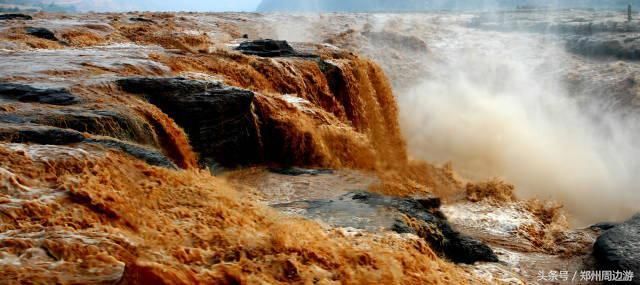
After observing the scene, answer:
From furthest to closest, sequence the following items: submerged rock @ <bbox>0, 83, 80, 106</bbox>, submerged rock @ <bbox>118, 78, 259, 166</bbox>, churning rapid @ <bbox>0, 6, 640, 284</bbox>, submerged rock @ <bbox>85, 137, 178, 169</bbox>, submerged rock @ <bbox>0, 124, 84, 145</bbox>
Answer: submerged rock @ <bbox>118, 78, 259, 166</bbox> → submerged rock @ <bbox>0, 83, 80, 106</bbox> → submerged rock @ <bbox>85, 137, 178, 169</bbox> → submerged rock @ <bbox>0, 124, 84, 145</bbox> → churning rapid @ <bbox>0, 6, 640, 284</bbox>

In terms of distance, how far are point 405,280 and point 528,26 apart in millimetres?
36414

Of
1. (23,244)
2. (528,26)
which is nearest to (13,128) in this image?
(23,244)

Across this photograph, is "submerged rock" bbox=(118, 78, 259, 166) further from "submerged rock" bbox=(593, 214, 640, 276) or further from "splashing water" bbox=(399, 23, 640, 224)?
"splashing water" bbox=(399, 23, 640, 224)

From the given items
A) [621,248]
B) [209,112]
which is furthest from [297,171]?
[621,248]

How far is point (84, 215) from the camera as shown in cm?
492

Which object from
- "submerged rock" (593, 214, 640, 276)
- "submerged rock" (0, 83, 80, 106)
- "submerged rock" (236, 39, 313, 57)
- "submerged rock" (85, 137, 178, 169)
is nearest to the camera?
"submerged rock" (85, 137, 178, 169)

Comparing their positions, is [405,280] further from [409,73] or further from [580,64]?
[580,64]

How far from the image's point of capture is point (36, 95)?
8.02 m

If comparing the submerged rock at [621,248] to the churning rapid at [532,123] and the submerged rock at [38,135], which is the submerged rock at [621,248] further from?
the submerged rock at [38,135]

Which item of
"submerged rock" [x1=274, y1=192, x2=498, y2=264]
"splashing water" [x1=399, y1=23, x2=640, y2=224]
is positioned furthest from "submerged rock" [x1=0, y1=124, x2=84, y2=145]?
"splashing water" [x1=399, y1=23, x2=640, y2=224]

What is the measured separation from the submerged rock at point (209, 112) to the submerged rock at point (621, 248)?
229 inches

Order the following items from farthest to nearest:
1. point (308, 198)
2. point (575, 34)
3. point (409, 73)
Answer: point (575, 34) → point (409, 73) → point (308, 198)

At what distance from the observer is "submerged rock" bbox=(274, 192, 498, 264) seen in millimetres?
6543

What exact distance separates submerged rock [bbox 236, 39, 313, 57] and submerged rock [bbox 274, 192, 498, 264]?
8160 millimetres
